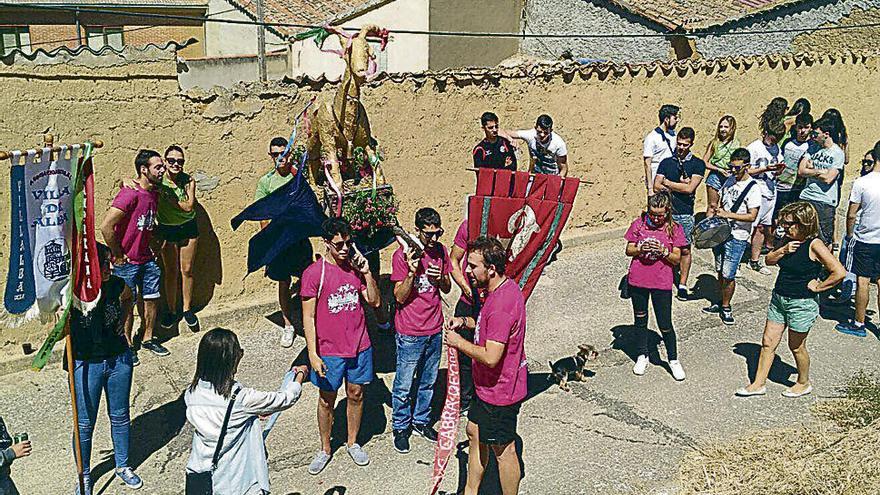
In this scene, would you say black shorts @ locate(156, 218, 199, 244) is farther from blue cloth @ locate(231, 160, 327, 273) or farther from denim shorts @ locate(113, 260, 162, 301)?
blue cloth @ locate(231, 160, 327, 273)

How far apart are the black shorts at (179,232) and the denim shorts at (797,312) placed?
508 cm

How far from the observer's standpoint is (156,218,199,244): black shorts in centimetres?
791

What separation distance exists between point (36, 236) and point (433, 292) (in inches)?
106

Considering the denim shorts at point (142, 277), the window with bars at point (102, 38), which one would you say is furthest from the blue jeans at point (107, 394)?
the window with bars at point (102, 38)

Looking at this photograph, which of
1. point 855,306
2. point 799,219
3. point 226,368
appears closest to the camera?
point 226,368

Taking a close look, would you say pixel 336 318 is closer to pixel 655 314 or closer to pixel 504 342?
pixel 504 342

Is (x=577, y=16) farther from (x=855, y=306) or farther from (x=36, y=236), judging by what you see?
(x=36, y=236)

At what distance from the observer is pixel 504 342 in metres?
5.39

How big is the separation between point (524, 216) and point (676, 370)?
7.52 ft

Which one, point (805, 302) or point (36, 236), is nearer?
point (36, 236)

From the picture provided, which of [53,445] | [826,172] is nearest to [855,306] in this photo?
[826,172]

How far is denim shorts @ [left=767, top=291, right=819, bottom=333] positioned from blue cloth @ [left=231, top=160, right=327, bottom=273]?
3811 millimetres

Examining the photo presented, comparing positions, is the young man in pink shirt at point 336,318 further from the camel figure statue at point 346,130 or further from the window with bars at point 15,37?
the window with bars at point 15,37

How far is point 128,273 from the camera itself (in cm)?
749
